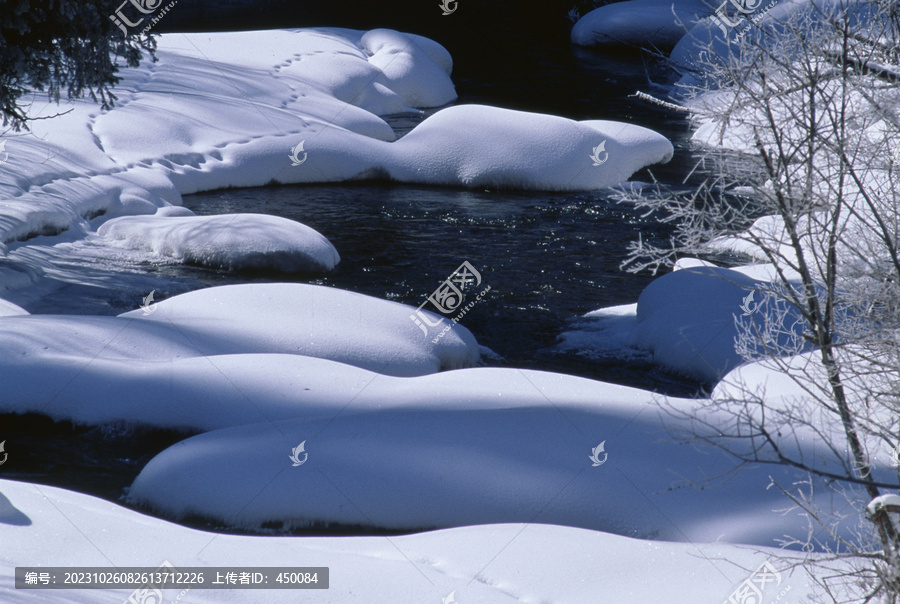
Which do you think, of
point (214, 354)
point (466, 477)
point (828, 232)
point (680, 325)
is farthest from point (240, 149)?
point (828, 232)

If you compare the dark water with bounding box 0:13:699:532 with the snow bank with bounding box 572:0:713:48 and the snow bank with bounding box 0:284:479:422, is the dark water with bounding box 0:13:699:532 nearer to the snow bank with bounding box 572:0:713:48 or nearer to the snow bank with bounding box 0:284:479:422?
the snow bank with bounding box 0:284:479:422

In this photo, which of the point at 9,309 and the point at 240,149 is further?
the point at 240,149

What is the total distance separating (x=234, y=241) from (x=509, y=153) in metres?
4.81

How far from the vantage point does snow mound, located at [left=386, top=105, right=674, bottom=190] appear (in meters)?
12.4

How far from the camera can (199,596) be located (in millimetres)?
3436

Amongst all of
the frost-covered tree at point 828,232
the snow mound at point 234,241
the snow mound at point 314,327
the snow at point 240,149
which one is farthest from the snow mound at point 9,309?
the frost-covered tree at point 828,232

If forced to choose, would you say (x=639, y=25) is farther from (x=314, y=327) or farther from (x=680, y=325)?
(x=314, y=327)

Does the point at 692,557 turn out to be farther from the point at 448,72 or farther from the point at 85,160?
the point at 448,72

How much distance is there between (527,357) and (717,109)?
3.49m

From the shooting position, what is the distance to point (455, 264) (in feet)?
31.6

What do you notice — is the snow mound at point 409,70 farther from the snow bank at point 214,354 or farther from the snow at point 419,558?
the snow at point 419,558

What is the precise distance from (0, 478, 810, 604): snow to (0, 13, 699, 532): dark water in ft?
3.68

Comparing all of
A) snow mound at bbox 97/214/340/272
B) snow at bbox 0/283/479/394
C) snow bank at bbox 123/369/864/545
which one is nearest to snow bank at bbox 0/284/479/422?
snow at bbox 0/283/479/394

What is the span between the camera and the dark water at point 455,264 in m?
5.34
